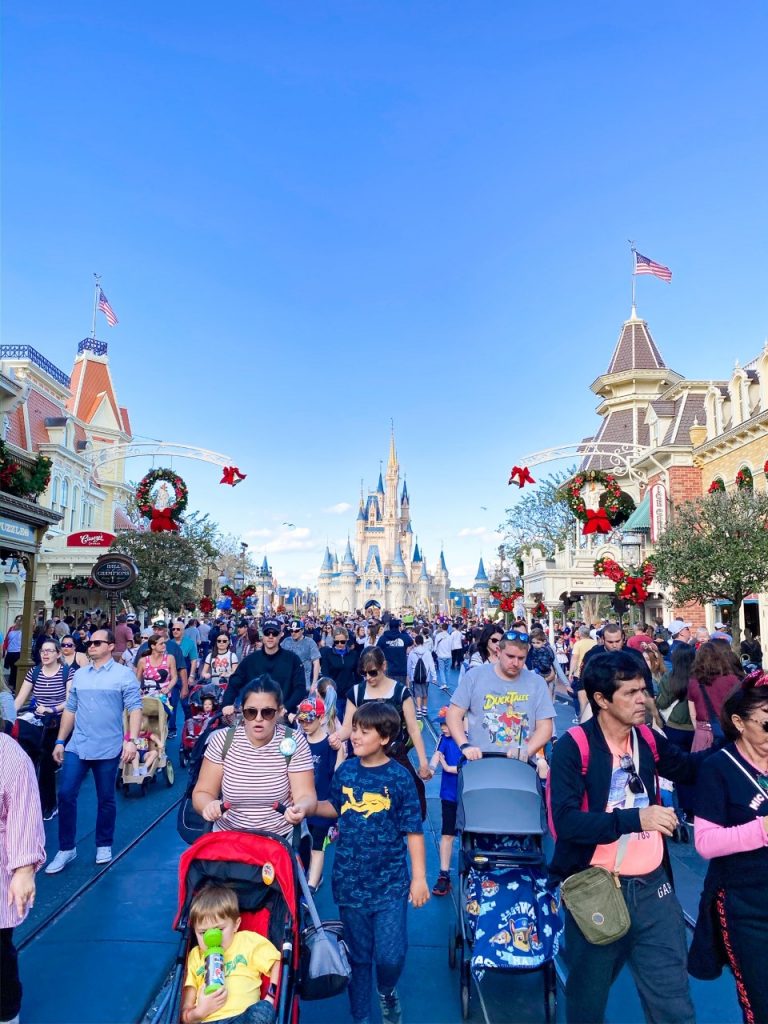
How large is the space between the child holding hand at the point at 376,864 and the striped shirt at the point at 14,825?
4.28 ft

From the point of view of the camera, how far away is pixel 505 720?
4648 mm

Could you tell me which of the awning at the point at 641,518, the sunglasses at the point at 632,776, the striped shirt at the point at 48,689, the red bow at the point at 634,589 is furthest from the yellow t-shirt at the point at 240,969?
the awning at the point at 641,518

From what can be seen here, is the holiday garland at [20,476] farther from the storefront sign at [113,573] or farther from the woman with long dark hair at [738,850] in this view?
the woman with long dark hair at [738,850]

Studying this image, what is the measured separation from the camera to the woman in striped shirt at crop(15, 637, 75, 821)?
6.69 metres

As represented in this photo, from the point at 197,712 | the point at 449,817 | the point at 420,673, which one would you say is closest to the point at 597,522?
the point at 420,673

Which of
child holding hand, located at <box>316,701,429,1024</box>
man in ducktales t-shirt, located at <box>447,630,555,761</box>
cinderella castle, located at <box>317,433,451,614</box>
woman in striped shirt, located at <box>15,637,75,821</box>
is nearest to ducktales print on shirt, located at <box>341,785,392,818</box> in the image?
child holding hand, located at <box>316,701,429,1024</box>

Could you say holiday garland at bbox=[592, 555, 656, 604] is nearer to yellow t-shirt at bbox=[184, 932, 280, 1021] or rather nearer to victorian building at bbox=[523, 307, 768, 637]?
victorian building at bbox=[523, 307, 768, 637]

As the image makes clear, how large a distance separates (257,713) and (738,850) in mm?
2126

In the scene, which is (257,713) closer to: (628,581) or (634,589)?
(628,581)

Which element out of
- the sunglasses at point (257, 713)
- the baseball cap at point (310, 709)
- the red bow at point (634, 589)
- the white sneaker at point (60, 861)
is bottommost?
the white sneaker at point (60, 861)

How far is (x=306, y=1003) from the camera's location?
372cm

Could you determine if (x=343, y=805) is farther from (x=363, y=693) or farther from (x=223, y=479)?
(x=223, y=479)

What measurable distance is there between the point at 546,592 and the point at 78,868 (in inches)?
897

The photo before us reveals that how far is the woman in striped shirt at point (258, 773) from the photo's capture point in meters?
3.38
